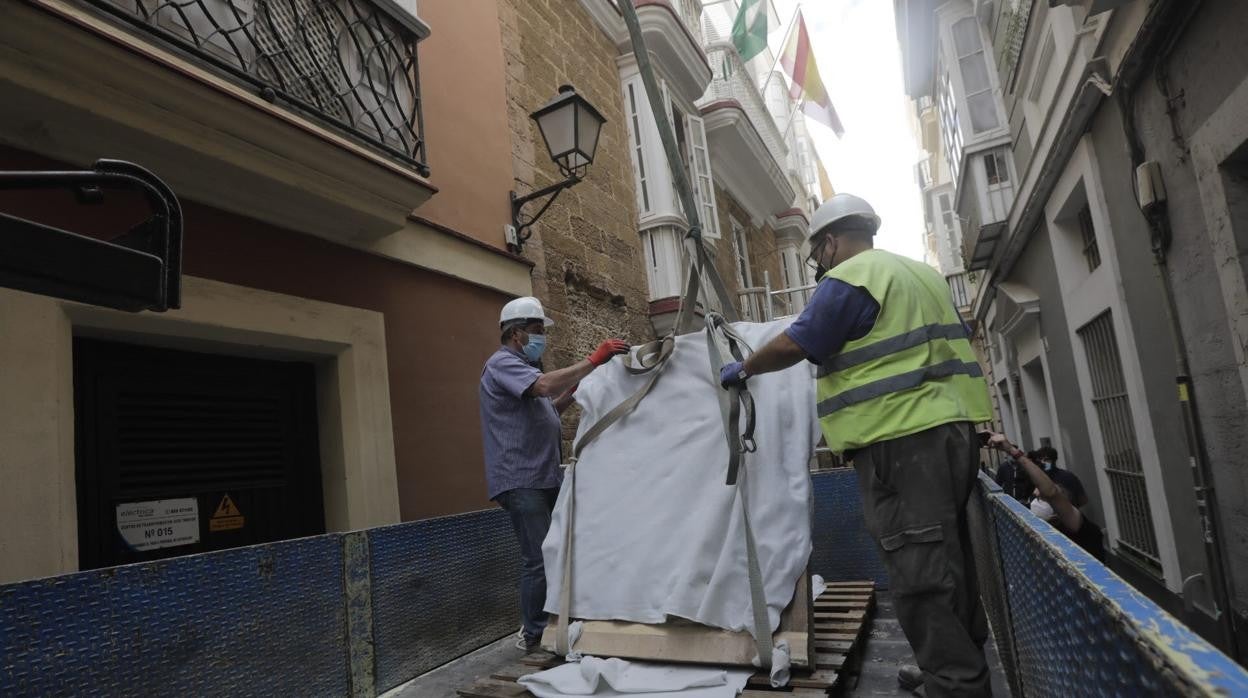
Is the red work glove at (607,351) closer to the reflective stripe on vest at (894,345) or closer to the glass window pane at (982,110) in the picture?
the reflective stripe on vest at (894,345)

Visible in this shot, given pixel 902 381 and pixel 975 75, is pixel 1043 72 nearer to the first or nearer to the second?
pixel 975 75

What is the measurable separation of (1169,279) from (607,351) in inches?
142

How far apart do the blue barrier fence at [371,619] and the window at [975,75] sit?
8.02 m

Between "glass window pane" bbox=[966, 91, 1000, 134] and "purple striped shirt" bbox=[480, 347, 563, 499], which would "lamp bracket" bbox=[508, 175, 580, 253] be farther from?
"glass window pane" bbox=[966, 91, 1000, 134]

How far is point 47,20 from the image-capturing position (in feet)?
8.89

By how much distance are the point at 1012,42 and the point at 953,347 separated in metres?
7.04

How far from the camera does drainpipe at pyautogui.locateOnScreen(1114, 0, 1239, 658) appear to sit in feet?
13.7

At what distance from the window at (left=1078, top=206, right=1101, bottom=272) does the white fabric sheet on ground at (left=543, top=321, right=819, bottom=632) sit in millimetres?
5174

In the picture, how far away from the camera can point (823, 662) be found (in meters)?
2.63

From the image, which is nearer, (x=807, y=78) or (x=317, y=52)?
(x=317, y=52)

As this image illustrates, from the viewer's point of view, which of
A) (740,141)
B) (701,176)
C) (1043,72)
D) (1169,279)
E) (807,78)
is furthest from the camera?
(807,78)

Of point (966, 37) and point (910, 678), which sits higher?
point (966, 37)

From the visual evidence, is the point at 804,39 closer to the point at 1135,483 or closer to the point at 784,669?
the point at 1135,483

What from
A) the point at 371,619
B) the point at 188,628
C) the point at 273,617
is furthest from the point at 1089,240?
the point at 188,628
